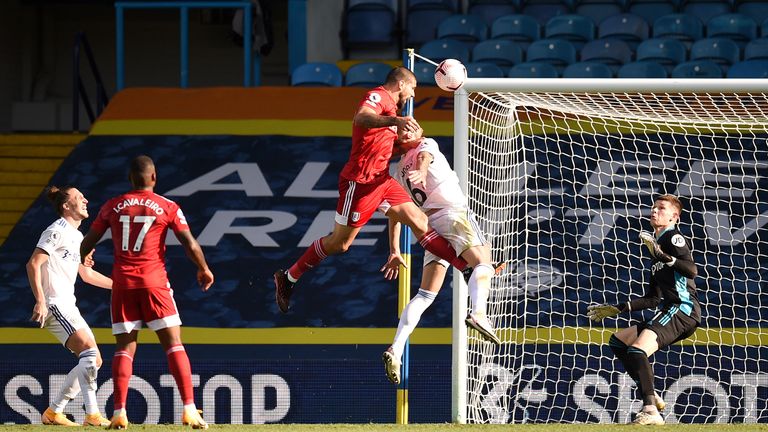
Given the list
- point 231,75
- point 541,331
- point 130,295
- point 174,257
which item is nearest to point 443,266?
point 130,295

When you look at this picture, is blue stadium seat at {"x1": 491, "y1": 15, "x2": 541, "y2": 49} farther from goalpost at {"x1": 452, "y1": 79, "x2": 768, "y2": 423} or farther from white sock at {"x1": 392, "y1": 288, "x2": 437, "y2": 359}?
white sock at {"x1": 392, "y1": 288, "x2": 437, "y2": 359}

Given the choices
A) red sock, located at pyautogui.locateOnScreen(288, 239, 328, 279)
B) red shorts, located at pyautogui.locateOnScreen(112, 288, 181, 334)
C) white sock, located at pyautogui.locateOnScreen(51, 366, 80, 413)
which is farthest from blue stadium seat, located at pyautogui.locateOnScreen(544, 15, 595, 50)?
red shorts, located at pyautogui.locateOnScreen(112, 288, 181, 334)

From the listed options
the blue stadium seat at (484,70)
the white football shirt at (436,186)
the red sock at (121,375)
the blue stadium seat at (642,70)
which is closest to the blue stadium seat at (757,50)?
the blue stadium seat at (642,70)

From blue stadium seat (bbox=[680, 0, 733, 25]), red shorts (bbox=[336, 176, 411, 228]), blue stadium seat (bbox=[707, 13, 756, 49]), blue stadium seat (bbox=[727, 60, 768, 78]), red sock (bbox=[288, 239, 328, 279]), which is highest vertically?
blue stadium seat (bbox=[680, 0, 733, 25])

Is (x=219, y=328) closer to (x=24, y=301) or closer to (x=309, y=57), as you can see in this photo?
(x=24, y=301)

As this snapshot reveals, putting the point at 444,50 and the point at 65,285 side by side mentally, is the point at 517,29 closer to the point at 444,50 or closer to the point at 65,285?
the point at 444,50

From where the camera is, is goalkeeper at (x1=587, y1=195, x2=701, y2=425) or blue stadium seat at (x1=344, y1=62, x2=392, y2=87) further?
blue stadium seat at (x1=344, y1=62, x2=392, y2=87)

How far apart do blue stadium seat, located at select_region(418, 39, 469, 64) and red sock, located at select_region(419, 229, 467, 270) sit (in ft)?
19.0

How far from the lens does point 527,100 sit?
29.5 feet

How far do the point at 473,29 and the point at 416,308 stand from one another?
6858 millimetres

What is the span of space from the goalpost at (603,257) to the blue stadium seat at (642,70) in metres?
1.21

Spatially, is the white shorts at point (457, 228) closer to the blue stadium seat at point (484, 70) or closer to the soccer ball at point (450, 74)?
the soccer ball at point (450, 74)

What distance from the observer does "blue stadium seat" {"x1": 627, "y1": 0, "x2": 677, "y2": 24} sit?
14.0 meters

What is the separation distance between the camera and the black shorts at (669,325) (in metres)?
7.38
